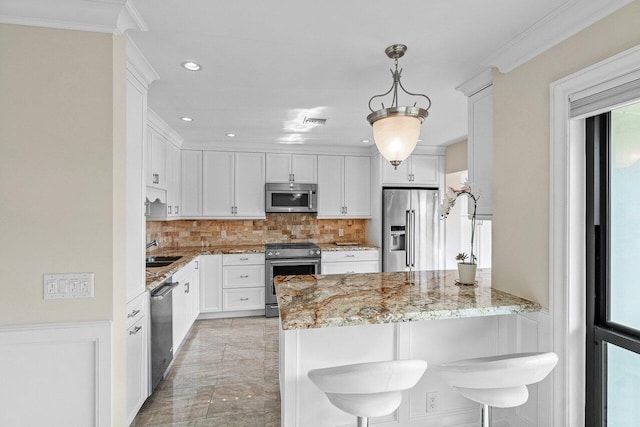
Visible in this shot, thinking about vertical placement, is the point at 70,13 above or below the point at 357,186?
above

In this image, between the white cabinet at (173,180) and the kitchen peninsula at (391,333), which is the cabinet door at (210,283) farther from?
the kitchen peninsula at (391,333)

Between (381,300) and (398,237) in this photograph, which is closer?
(381,300)

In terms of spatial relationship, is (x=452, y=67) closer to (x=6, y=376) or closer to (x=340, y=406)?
(x=340, y=406)

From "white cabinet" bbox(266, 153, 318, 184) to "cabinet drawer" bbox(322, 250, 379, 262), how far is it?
113 centimetres

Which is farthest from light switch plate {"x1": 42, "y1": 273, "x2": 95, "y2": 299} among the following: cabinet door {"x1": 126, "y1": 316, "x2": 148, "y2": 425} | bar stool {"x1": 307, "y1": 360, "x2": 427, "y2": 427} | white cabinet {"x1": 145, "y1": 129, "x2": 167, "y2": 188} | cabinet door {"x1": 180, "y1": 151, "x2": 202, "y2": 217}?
cabinet door {"x1": 180, "y1": 151, "x2": 202, "y2": 217}

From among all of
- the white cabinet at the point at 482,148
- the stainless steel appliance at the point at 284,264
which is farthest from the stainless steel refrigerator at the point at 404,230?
the white cabinet at the point at 482,148

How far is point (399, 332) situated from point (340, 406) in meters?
0.65

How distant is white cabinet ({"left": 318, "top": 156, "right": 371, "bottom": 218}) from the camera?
4.92m

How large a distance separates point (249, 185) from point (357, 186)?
1645 millimetres

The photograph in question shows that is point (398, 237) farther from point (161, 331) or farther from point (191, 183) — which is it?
point (161, 331)

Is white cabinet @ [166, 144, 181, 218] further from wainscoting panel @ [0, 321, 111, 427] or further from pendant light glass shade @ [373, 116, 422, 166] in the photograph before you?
pendant light glass shade @ [373, 116, 422, 166]

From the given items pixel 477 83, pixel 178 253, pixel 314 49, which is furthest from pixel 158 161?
pixel 477 83

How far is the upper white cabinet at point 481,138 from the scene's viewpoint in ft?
7.41

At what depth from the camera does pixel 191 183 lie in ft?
15.0
